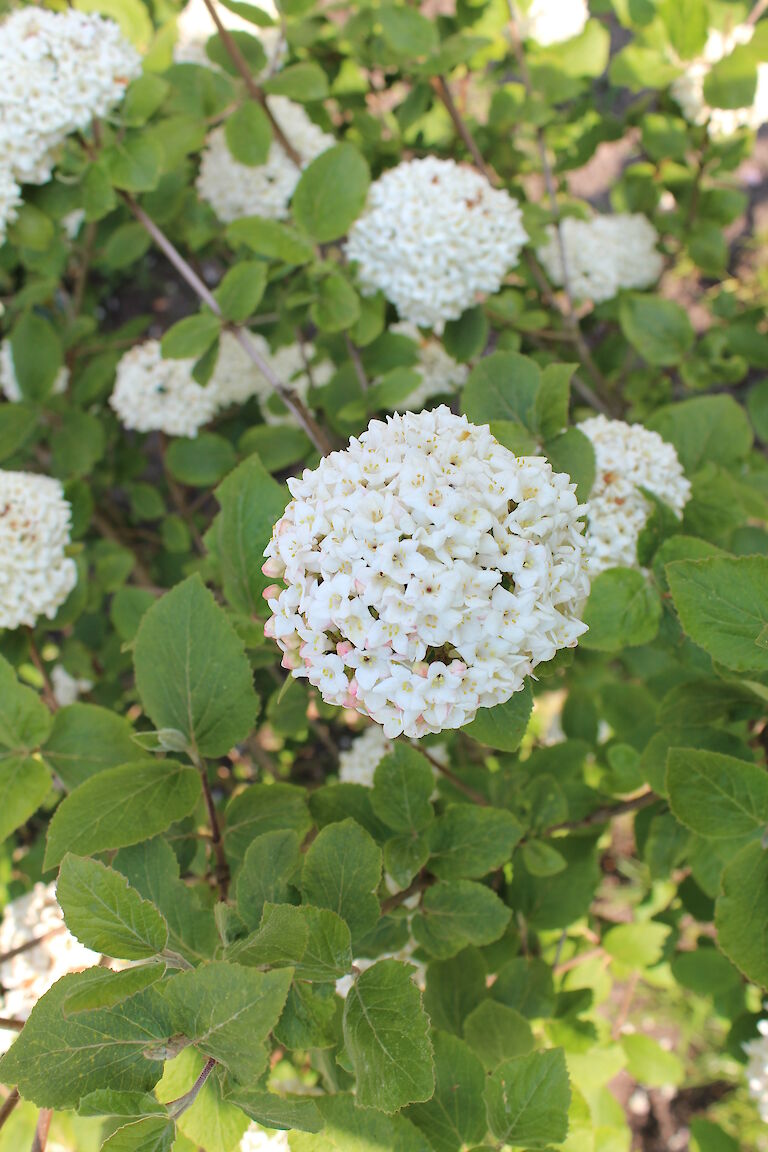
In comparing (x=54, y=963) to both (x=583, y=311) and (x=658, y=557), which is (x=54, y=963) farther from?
(x=583, y=311)

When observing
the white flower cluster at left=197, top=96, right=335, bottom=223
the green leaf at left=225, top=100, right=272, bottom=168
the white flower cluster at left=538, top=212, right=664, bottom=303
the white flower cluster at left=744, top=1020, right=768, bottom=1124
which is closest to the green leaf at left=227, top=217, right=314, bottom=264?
the green leaf at left=225, top=100, right=272, bottom=168

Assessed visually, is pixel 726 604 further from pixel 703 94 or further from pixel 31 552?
pixel 703 94

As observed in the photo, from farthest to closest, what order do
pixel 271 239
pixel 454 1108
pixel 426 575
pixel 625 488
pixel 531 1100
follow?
pixel 271 239, pixel 625 488, pixel 454 1108, pixel 531 1100, pixel 426 575

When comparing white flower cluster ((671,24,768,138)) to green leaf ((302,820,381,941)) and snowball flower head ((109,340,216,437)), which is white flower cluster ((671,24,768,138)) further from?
green leaf ((302,820,381,941))

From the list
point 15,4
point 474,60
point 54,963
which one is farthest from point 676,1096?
point 15,4

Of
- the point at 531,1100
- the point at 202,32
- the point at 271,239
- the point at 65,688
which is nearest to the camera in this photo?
the point at 531,1100

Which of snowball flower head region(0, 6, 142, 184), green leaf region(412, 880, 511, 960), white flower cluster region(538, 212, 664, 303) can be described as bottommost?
white flower cluster region(538, 212, 664, 303)

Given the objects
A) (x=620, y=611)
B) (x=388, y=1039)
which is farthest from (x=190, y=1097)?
(x=620, y=611)
